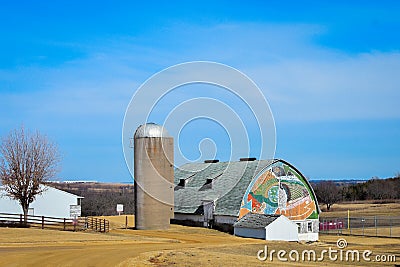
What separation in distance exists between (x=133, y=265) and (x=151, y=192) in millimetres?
23477

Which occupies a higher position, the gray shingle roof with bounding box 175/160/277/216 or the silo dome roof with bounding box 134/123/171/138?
the silo dome roof with bounding box 134/123/171/138

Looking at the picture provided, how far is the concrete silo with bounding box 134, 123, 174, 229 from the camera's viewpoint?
151ft

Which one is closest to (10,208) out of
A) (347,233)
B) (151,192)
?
(151,192)

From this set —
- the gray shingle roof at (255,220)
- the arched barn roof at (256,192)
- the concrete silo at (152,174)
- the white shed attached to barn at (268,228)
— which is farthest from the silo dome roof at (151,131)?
the white shed attached to barn at (268,228)

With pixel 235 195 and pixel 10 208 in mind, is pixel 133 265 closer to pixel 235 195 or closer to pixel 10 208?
pixel 235 195

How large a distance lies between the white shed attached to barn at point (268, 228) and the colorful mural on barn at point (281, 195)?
5.39ft

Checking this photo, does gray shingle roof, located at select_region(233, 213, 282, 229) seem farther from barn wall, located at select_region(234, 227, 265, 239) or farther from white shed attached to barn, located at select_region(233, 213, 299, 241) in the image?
barn wall, located at select_region(234, 227, 265, 239)

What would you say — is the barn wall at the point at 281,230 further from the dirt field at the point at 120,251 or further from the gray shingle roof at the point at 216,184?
the gray shingle roof at the point at 216,184

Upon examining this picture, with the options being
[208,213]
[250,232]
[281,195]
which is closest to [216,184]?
[208,213]

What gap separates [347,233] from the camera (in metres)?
56.3

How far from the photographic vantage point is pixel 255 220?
4369cm

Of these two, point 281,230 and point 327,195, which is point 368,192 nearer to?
point 327,195

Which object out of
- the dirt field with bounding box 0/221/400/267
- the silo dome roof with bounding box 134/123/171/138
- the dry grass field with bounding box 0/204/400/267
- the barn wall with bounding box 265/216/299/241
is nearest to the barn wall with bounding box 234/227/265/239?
the barn wall with bounding box 265/216/299/241

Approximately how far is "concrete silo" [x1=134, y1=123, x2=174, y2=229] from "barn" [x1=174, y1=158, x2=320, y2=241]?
4269 mm
